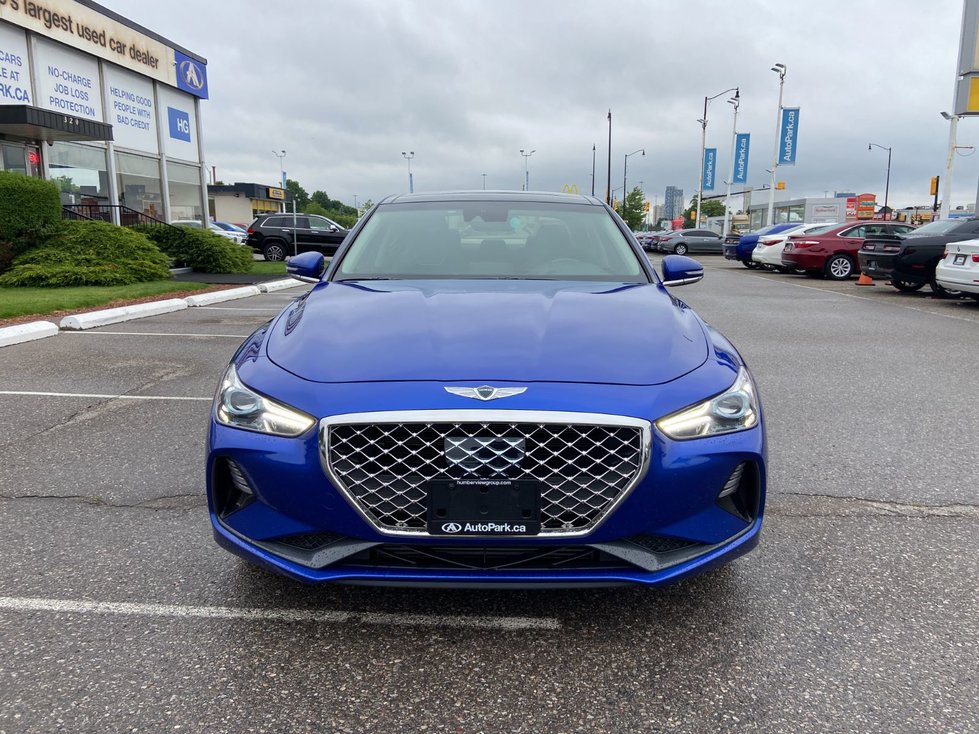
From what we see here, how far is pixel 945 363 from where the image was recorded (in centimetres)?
781

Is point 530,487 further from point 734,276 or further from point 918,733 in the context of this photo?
point 734,276

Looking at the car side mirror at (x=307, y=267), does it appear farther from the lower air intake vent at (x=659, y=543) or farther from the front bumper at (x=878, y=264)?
the front bumper at (x=878, y=264)

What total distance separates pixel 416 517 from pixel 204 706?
0.81 meters

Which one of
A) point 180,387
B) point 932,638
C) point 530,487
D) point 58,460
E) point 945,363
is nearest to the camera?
point 530,487

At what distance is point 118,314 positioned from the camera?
10.1 meters

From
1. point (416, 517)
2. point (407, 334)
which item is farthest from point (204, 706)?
point (407, 334)

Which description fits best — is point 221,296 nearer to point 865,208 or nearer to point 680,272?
point 680,272

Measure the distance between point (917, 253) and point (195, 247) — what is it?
15538 millimetres

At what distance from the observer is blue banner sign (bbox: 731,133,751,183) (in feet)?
160

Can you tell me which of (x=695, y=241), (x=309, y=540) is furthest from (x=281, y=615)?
(x=695, y=241)

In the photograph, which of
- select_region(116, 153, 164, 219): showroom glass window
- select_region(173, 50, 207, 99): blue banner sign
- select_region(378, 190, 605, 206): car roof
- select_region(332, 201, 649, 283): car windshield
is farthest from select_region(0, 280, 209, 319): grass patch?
select_region(173, 50, 207, 99): blue banner sign

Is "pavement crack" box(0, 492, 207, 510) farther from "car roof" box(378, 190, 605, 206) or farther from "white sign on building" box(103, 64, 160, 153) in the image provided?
"white sign on building" box(103, 64, 160, 153)

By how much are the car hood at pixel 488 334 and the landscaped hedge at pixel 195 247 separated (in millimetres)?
15938

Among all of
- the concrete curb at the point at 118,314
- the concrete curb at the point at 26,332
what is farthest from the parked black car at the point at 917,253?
the concrete curb at the point at 26,332
